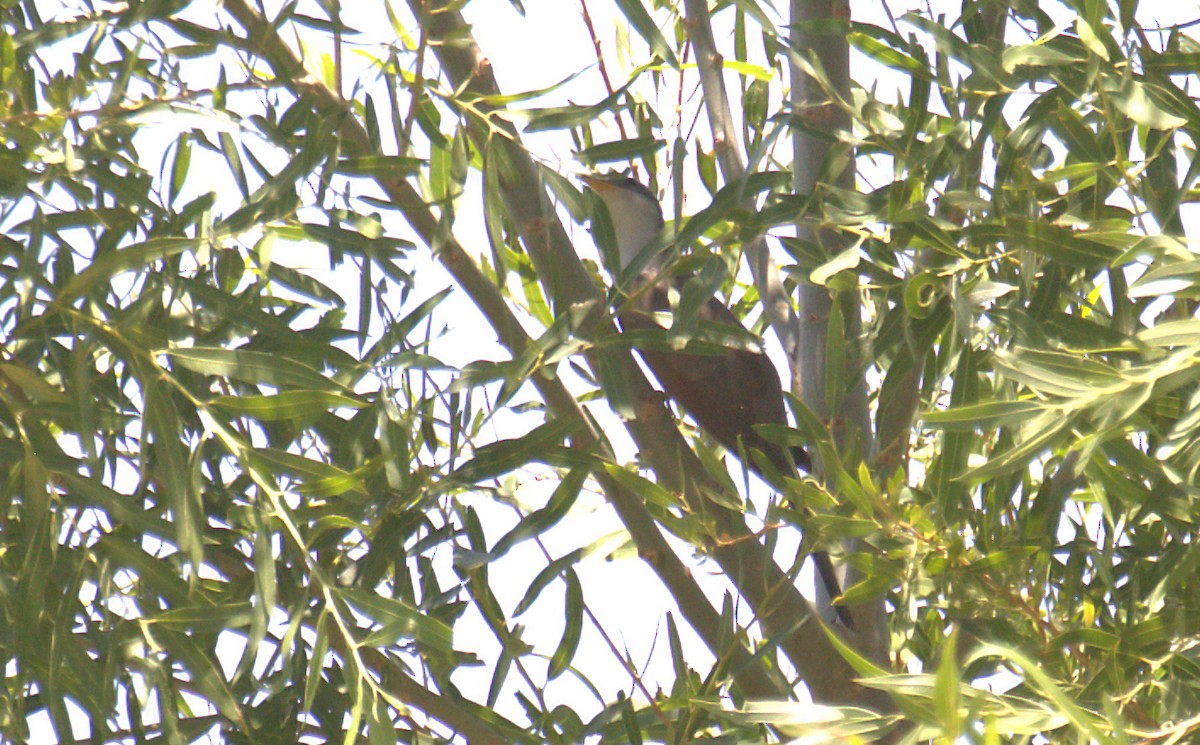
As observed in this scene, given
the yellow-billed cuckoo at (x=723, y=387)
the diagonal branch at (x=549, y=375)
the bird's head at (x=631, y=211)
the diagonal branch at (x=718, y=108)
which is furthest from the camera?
the bird's head at (x=631, y=211)

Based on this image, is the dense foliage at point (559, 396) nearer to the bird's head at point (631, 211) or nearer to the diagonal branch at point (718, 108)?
the diagonal branch at point (718, 108)

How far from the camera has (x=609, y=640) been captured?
1626 millimetres

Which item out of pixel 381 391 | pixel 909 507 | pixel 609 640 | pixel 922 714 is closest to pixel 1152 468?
pixel 909 507

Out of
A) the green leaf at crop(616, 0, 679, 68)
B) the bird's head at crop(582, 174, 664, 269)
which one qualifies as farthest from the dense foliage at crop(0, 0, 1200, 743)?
the bird's head at crop(582, 174, 664, 269)

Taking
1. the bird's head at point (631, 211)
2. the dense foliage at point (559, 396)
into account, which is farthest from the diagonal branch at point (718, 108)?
the bird's head at point (631, 211)

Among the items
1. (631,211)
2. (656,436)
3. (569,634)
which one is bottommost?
(569,634)

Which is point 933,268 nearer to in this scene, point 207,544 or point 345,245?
point 345,245

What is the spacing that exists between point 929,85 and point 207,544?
3.17ft

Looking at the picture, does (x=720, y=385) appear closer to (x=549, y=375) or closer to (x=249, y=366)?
(x=549, y=375)

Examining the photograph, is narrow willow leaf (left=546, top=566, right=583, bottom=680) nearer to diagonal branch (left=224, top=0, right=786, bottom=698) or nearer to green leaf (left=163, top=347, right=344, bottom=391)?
diagonal branch (left=224, top=0, right=786, bottom=698)

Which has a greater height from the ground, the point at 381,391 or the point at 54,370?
the point at 54,370

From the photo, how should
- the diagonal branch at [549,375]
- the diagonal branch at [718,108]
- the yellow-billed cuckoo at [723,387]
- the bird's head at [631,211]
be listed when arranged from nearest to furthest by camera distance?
the diagonal branch at [549,375] → the diagonal branch at [718,108] → the yellow-billed cuckoo at [723,387] → the bird's head at [631,211]

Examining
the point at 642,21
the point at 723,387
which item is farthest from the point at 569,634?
the point at 723,387

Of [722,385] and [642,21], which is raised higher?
[642,21]
